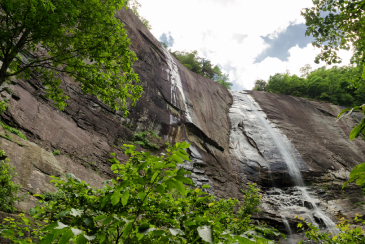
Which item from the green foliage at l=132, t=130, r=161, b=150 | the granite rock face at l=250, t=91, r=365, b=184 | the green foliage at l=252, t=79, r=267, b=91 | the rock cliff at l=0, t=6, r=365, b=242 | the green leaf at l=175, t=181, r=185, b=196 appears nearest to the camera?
the green leaf at l=175, t=181, r=185, b=196

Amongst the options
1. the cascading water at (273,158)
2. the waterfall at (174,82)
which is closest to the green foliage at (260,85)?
the cascading water at (273,158)

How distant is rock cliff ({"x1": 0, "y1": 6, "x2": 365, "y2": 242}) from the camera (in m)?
6.98

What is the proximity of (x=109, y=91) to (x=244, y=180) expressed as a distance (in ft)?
39.7

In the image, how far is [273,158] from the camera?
51.6 feet

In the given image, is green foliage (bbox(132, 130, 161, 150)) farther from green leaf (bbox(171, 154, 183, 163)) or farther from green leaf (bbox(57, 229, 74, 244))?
green leaf (bbox(57, 229, 74, 244))

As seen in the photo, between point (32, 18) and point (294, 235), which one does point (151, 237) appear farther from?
point (294, 235)

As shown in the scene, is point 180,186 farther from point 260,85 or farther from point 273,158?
point 260,85

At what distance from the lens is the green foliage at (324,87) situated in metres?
28.4

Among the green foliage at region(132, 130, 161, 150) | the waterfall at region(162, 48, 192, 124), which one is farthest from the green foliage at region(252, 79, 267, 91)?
the green foliage at region(132, 130, 161, 150)

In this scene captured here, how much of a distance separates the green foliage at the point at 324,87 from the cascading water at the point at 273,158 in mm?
12150

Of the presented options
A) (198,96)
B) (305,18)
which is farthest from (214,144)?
(305,18)

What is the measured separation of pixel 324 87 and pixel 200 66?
18396 millimetres

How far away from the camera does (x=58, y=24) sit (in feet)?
11.0

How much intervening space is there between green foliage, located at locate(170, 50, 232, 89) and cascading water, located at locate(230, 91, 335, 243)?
29.2 feet
